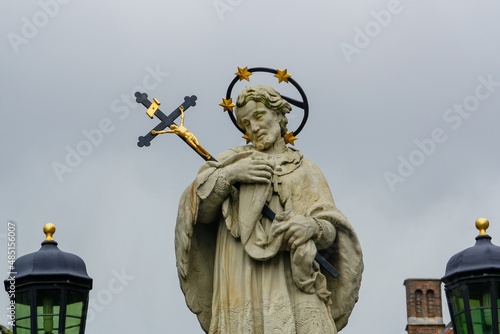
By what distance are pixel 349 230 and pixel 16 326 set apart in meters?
5.29

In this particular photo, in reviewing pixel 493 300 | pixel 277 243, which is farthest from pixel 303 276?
pixel 493 300

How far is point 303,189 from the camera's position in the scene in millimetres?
28406

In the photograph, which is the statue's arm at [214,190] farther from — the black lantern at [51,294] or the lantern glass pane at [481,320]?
the lantern glass pane at [481,320]

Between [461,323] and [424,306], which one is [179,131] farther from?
[424,306]

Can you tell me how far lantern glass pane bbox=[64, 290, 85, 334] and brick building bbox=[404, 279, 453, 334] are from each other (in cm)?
3023

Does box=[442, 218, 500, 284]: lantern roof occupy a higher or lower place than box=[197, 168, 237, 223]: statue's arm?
higher

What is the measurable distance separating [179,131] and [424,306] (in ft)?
114

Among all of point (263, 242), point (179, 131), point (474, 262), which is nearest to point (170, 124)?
point (179, 131)

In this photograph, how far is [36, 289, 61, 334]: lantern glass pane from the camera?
31.1 meters

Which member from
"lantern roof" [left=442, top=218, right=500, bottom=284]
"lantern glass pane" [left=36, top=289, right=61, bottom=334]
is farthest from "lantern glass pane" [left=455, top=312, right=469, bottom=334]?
"lantern glass pane" [left=36, top=289, right=61, bottom=334]

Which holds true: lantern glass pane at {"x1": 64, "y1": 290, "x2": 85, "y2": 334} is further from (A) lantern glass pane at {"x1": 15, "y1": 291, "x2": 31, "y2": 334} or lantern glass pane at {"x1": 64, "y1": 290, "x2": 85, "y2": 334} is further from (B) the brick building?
(B) the brick building

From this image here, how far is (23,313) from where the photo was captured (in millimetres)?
31172

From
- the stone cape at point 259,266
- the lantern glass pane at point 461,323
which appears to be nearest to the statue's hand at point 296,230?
the stone cape at point 259,266

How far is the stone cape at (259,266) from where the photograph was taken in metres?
27.7
